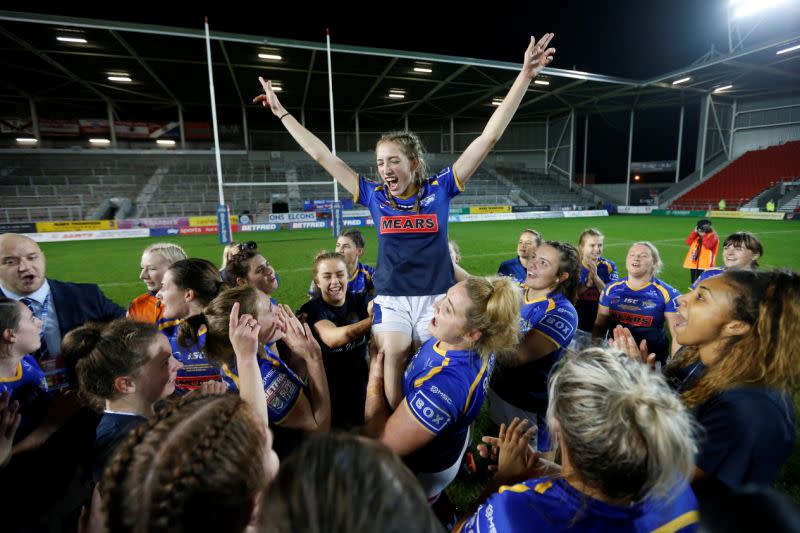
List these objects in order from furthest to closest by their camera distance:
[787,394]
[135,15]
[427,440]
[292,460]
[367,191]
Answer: [135,15]
[367,191]
[427,440]
[787,394]
[292,460]

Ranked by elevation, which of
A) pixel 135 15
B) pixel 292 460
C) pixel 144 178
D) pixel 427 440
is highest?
pixel 135 15

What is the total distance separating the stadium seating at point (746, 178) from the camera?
3069 cm

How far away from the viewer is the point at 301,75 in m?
23.9

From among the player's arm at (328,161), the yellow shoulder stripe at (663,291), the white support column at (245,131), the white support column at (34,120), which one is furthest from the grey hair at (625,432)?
the white support column at (34,120)

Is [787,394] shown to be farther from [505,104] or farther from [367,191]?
[367,191]

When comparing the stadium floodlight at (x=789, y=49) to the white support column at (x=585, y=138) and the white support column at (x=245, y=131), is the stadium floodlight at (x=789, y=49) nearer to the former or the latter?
the white support column at (x=585, y=138)

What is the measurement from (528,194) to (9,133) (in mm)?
41121

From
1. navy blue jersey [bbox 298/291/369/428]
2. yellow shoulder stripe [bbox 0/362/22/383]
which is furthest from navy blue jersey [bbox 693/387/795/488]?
yellow shoulder stripe [bbox 0/362/22/383]

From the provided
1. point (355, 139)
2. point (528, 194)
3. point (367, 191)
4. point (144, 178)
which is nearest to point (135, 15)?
point (144, 178)

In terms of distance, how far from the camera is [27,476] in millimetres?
2477

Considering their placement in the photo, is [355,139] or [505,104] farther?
[355,139]

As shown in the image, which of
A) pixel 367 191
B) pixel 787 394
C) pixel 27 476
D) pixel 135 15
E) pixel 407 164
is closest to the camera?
pixel 787 394

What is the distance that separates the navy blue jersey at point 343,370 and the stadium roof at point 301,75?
50.3ft

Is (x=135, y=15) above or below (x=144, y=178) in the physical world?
above
